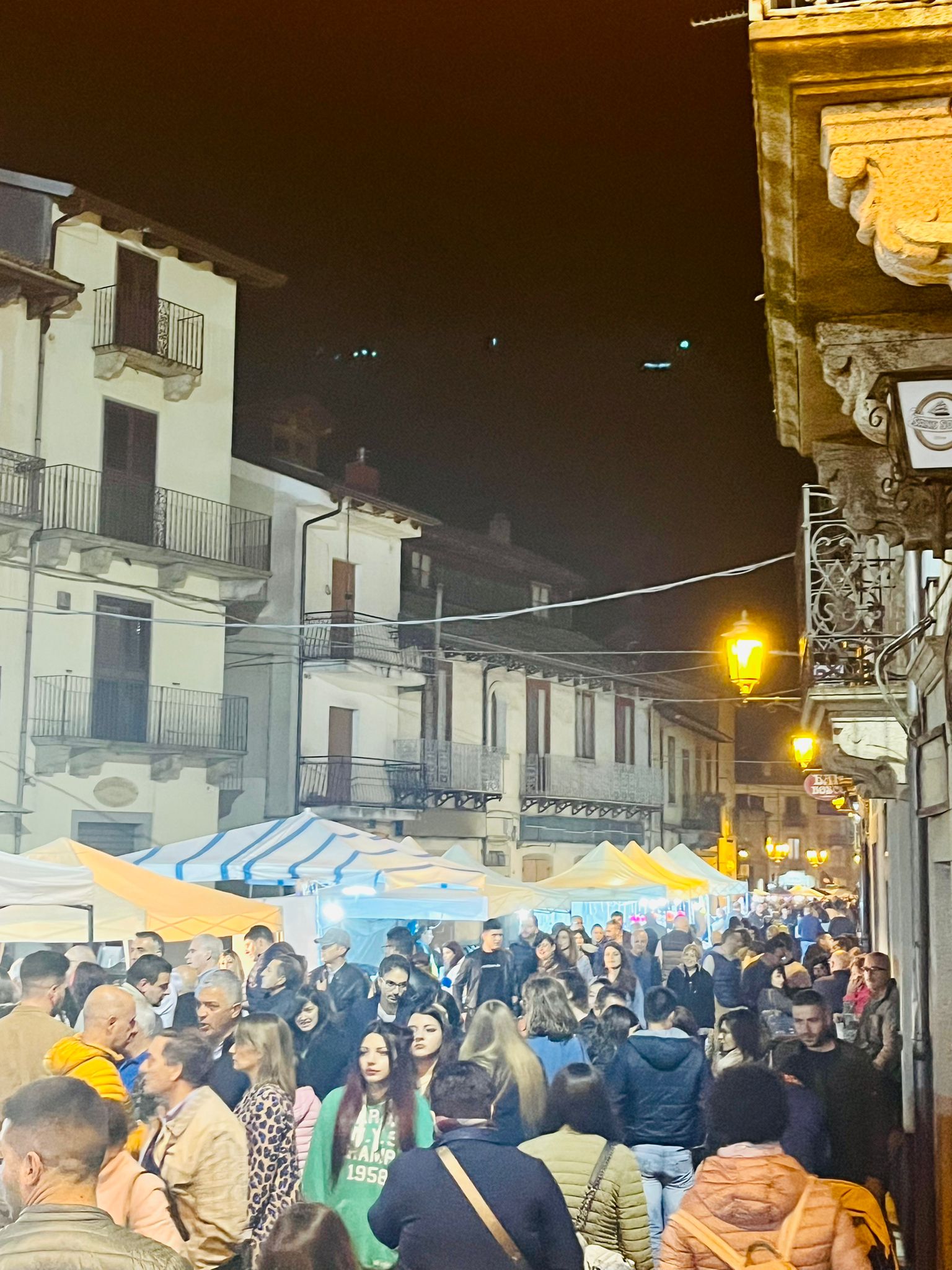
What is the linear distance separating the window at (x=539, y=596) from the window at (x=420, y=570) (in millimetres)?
473

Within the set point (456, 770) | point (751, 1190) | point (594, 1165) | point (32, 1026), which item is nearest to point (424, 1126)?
point (594, 1165)

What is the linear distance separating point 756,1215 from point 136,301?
178 inches

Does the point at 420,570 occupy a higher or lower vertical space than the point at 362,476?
lower

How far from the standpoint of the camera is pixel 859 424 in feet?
7.68

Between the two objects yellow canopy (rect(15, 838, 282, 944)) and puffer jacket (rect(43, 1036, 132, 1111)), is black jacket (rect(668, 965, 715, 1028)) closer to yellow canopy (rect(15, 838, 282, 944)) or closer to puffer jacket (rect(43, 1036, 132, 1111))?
yellow canopy (rect(15, 838, 282, 944))

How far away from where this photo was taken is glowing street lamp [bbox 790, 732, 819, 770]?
280 inches

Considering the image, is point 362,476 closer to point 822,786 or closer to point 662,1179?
point 662,1179

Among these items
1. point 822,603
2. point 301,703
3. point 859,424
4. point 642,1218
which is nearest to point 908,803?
point 822,603

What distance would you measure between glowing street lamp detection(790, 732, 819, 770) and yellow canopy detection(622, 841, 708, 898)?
122 cm

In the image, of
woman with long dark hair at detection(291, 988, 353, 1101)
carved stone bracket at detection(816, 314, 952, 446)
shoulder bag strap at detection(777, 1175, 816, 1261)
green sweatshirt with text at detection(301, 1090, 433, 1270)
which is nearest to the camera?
carved stone bracket at detection(816, 314, 952, 446)

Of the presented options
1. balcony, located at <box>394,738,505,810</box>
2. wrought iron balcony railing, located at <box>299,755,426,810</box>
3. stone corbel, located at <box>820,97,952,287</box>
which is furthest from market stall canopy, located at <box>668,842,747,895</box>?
stone corbel, located at <box>820,97,952,287</box>

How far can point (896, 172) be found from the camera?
5.46 feet

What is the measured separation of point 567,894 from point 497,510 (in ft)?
5.56

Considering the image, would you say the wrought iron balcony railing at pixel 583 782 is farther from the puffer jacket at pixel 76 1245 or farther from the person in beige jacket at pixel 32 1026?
the puffer jacket at pixel 76 1245
